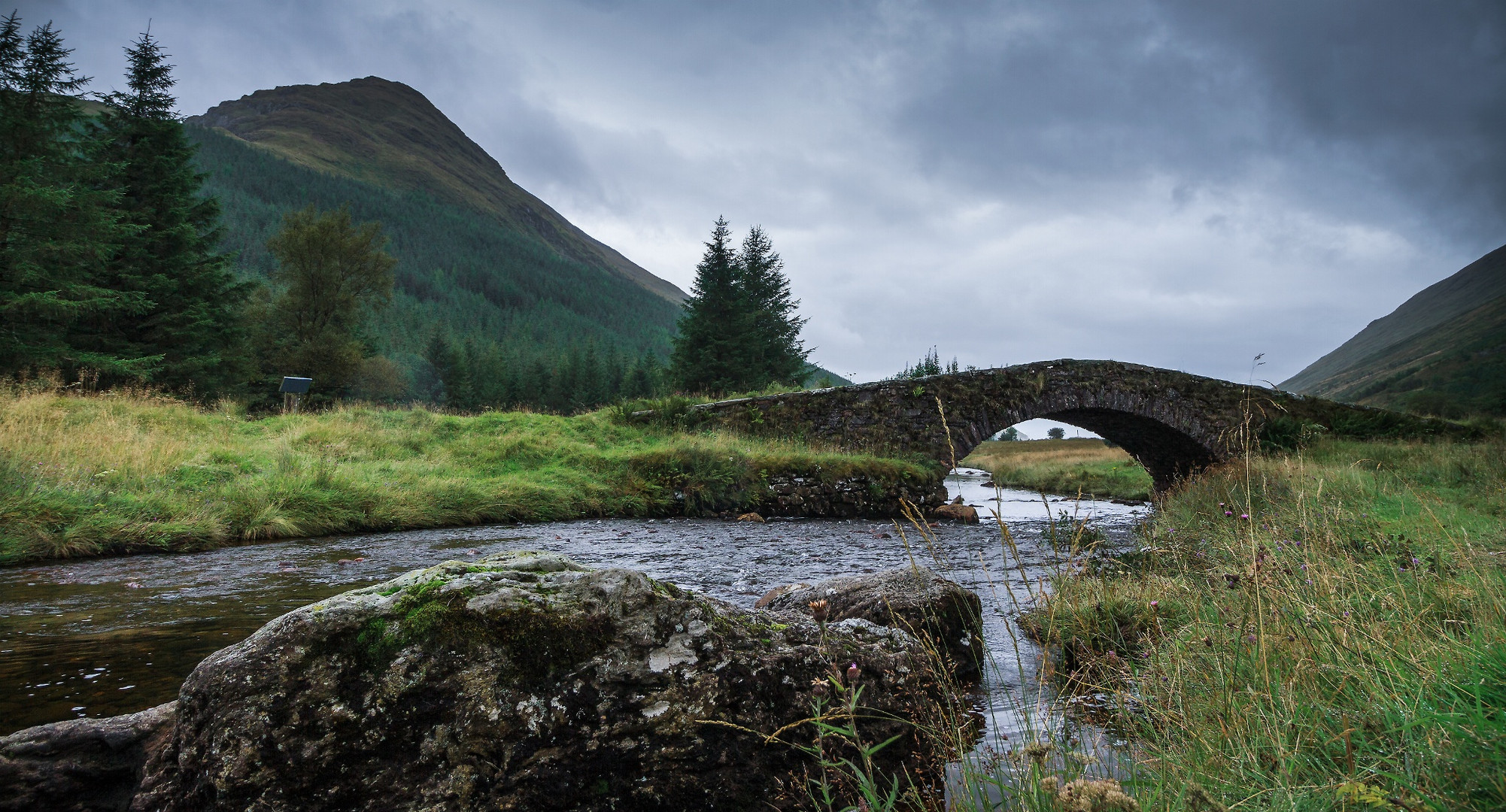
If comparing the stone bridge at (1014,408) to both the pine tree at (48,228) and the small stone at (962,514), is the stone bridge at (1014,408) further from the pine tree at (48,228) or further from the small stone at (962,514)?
the pine tree at (48,228)

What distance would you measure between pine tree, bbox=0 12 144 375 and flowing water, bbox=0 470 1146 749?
15042 millimetres

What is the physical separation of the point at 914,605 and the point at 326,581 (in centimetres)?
512

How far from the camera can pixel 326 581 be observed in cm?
584

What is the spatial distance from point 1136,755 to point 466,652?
227cm

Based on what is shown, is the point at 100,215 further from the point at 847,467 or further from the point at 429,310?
the point at 429,310

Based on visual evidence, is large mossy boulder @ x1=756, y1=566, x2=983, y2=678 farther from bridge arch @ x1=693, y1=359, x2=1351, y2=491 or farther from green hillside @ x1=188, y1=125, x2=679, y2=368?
green hillside @ x1=188, y1=125, x2=679, y2=368

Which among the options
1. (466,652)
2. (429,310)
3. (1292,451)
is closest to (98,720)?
(466,652)

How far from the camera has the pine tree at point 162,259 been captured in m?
20.4

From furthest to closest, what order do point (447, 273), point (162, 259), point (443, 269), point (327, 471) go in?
point (443, 269)
point (447, 273)
point (162, 259)
point (327, 471)

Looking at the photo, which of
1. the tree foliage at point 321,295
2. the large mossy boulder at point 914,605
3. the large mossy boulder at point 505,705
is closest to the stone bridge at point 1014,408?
the large mossy boulder at point 914,605

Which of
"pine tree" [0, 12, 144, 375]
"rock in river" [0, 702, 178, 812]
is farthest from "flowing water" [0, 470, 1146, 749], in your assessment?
"pine tree" [0, 12, 144, 375]

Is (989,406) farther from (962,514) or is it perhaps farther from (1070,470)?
(1070,470)

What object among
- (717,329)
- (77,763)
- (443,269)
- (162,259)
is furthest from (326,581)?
(443,269)

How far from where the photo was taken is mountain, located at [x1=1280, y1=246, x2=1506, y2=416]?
59125mm
